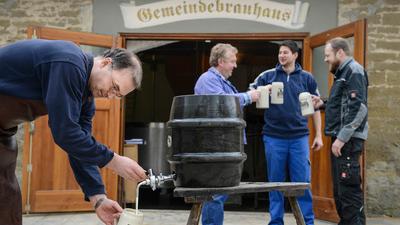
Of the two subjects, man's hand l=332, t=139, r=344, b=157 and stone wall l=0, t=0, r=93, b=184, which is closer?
man's hand l=332, t=139, r=344, b=157

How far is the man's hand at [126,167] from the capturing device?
7.82 ft

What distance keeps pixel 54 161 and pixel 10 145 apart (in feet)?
12.7

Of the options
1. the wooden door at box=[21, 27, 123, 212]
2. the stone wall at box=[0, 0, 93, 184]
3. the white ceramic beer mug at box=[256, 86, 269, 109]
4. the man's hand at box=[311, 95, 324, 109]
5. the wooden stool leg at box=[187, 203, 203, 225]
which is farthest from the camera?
the stone wall at box=[0, 0, 93, 184]

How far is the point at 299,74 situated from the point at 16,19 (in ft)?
12.7

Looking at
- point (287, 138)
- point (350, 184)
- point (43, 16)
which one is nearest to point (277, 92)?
point (287, 138)

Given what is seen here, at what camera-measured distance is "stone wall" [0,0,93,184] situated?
22.3ft

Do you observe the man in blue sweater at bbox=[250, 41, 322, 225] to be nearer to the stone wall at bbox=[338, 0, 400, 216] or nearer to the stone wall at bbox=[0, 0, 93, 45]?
the stone wall at bbox=[338, 0, 400, 216]

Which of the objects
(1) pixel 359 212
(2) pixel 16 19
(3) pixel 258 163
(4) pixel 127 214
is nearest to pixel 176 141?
(4) pixel 127 214

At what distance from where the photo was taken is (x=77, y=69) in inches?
84.1

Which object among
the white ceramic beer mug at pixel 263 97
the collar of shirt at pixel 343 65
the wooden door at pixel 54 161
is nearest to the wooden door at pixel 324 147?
the collar of shirt at pixel 343 65

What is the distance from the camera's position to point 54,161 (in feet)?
20.8

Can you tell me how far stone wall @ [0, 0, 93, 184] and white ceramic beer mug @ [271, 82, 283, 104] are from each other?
3.00m

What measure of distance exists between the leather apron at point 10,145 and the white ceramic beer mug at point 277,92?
2.70 m

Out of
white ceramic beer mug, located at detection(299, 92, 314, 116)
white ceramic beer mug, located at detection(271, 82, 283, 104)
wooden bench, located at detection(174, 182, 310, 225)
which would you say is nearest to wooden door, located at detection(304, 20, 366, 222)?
white ceramic beer mug, located at detection(299, 92, 314, 116)
